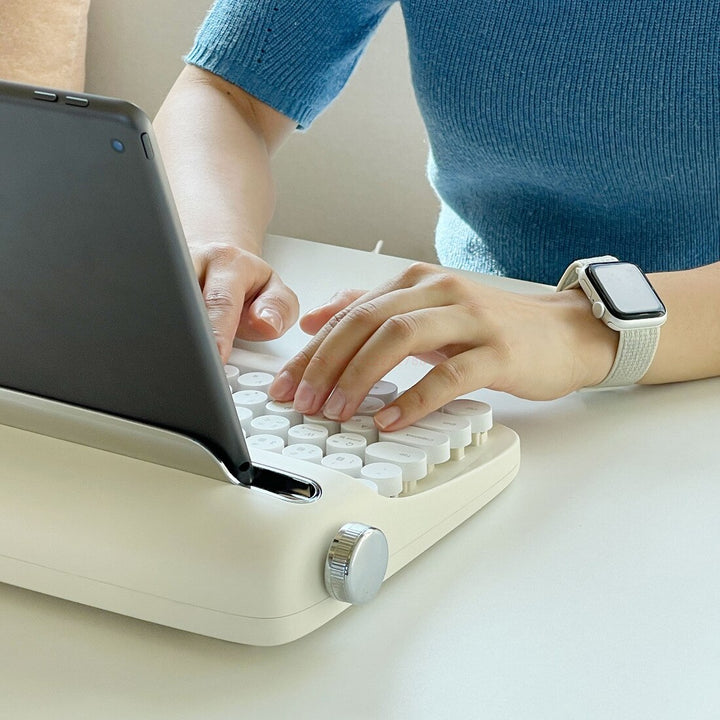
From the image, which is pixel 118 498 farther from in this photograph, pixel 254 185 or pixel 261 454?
pixel 254 185

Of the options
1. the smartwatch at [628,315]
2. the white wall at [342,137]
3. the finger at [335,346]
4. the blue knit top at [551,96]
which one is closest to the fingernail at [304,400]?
the finger at [335,346]

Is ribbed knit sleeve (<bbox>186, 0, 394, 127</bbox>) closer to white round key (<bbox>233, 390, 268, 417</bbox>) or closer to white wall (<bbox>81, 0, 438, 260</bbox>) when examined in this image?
white round key (<bbox>233, 390, 268, 417</bbox>)

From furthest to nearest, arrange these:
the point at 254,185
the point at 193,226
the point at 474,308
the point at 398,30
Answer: the point at 398,30 → the point at 254,185 → the point at 193,226 → the point at 474,308

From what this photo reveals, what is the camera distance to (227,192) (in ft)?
3.17

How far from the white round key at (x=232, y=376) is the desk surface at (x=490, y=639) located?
0.57 ft

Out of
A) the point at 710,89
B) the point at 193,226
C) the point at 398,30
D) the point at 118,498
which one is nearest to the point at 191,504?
the point at 118,498

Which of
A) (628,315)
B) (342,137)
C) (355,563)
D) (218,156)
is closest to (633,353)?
(628,315)

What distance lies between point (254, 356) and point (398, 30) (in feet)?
4.23

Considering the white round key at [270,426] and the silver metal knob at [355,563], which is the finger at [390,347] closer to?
the white round key at [270,426]

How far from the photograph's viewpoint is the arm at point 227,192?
78 cm

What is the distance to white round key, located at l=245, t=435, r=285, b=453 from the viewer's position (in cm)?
58

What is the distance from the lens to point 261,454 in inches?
21.2

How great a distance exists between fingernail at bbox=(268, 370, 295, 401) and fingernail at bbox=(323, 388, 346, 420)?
A: 0.03 metres

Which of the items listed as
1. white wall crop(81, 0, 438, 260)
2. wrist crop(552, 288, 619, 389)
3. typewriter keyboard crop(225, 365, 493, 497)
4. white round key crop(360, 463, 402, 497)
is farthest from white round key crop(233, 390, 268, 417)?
white wall crop(81, 0, 438, 260)
